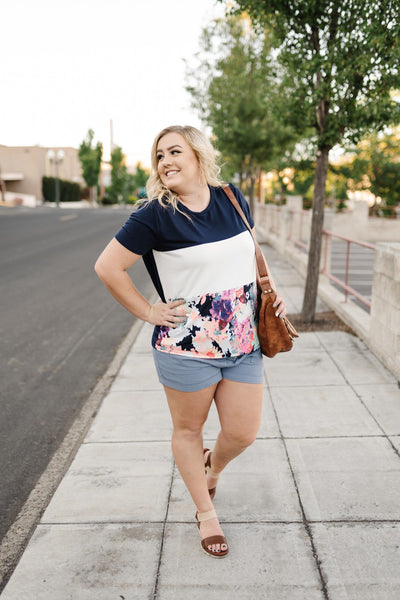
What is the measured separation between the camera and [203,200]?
7.66 ft

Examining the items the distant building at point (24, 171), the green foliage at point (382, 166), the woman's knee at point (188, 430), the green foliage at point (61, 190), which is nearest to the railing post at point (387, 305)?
the woman's knee at point (188, 430)

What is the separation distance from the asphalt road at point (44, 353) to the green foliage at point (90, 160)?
199 feet

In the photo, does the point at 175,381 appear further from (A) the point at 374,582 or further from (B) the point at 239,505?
(A) the point at 374,582

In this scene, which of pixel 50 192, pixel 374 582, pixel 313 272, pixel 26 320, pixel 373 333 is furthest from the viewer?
pixel 50 192

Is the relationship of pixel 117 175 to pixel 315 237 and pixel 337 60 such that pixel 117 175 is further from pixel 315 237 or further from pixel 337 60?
pixel 337 60

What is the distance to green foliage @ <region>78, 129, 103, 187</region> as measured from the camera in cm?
7088

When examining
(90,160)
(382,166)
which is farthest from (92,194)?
(382,166)

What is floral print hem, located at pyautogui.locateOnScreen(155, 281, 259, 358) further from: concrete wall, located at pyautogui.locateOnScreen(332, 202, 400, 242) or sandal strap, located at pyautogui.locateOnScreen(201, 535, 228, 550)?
concrete wall, located at pyautogui.locateOnScreen(332, 202, 400, 242)

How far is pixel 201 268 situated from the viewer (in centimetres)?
222

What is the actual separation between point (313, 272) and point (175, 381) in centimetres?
510

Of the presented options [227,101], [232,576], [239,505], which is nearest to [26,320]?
[239,505]

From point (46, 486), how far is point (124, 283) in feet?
5.40

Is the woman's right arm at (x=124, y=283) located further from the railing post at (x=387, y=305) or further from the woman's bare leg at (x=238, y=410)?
the railing post at (x=387, y=305)

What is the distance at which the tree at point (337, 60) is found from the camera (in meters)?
5.64
